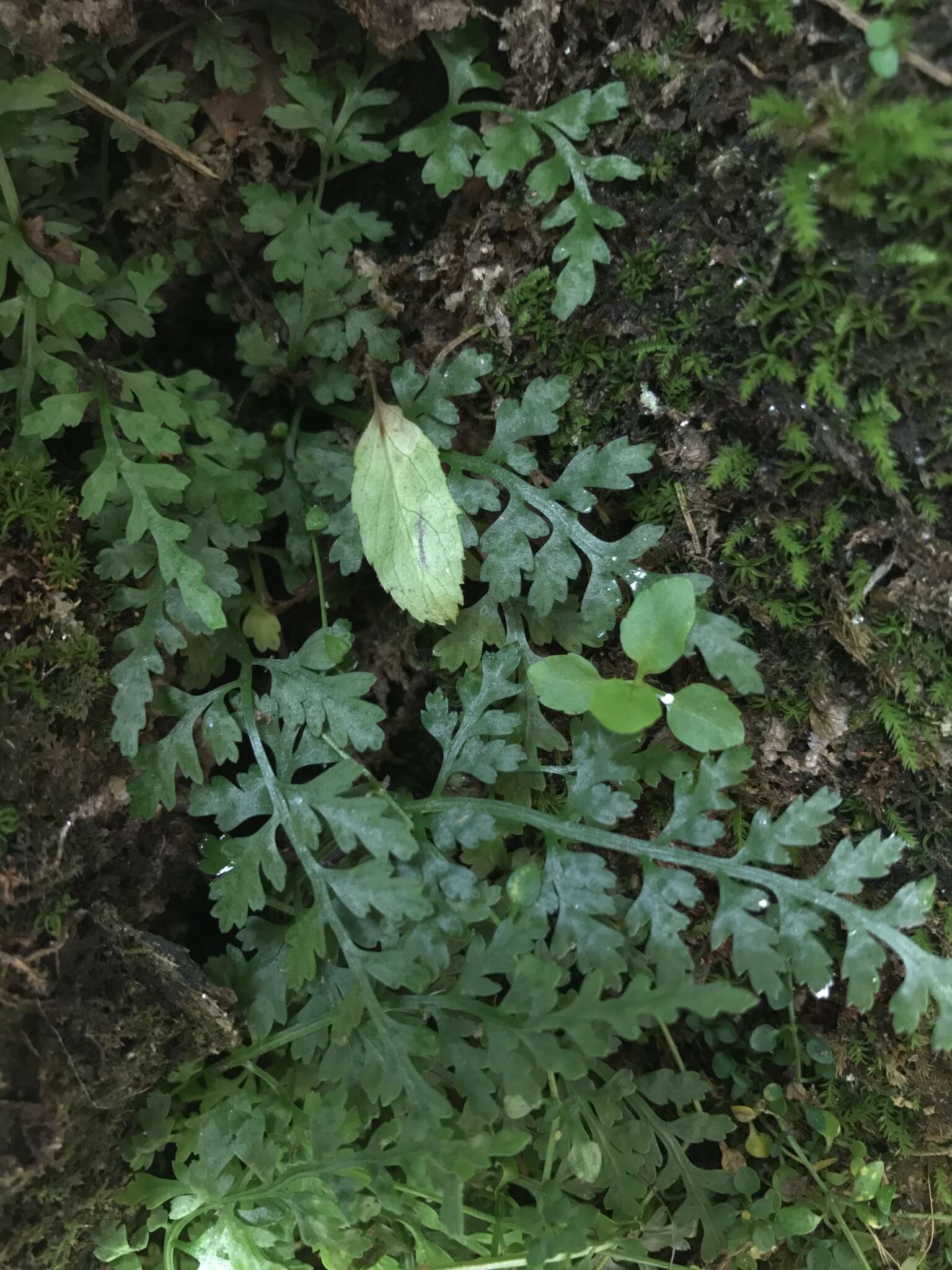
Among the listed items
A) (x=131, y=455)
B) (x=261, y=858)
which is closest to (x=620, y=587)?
(x=261, y=858)

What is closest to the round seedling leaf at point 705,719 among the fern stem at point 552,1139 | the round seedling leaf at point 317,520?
the fern stem at point 552,1139

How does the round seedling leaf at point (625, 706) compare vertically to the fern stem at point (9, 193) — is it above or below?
below

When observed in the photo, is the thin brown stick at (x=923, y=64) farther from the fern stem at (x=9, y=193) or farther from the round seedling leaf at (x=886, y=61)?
the fern stem at (x=9, y=193)

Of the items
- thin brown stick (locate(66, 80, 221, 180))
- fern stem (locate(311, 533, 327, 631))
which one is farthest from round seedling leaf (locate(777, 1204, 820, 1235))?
thin brown stick (locate(66, 80, 221, 180))

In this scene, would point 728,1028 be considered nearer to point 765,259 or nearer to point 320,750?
point 320,750

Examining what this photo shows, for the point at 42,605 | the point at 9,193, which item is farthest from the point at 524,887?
the point at 9,193

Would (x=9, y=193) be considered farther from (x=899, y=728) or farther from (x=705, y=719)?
(x=899, y=728)
